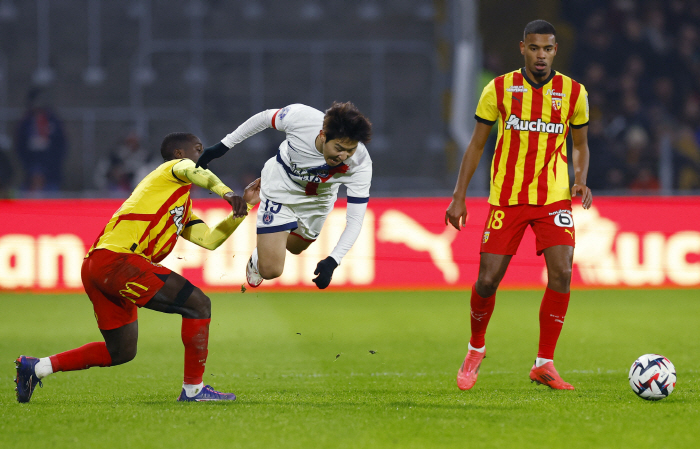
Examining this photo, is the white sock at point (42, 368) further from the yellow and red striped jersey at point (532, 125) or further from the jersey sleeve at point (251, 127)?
the yellow and red striped jersey at point (532, 125)

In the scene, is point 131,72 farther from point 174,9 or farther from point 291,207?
point 291,207

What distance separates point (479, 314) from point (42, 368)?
2590 millimetres

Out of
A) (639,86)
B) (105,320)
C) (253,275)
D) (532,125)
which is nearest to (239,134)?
(253,275)

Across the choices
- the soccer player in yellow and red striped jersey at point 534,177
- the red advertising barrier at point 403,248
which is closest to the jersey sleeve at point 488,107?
the soccer player in yellow and red striped jersey at point 534,177

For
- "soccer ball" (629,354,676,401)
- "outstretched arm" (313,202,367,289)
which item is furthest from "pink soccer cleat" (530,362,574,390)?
"outstretched arm" (313,202,367,289)

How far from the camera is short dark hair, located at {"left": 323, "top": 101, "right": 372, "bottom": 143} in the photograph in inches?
187

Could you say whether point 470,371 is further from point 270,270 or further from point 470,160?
point 270,270

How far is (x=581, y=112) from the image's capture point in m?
5.35

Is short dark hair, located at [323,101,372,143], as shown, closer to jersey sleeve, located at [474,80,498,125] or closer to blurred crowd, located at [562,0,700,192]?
jersey sleeve, located at [474,80,498,125]

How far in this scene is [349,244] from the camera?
519cm

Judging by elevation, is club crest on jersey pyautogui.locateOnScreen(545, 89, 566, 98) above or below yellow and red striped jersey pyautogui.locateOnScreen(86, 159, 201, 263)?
above

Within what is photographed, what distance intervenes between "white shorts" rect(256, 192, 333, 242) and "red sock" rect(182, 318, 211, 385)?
1.19 metres

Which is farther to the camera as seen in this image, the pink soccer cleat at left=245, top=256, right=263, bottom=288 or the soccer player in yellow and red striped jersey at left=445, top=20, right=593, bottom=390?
the pink soccer cleat at left=245, top=256, right=263, bottom=288

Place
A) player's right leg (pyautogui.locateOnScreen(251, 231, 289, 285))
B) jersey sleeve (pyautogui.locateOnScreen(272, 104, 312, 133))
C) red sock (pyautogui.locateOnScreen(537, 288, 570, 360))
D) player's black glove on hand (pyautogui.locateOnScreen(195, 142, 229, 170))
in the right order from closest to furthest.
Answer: player's black glove on hand (pyautogui.locateOnScreen(195, 142, 229, 170))
red sock (pyautogui.locateOnScreen(537, 288, 570, 360))
jersey sleeve (pyautogui.locateOnScreen(272, 104, 312, 133))
player's right leg (pyautogui.locateOnScreen(251, 231, 289, 285))
